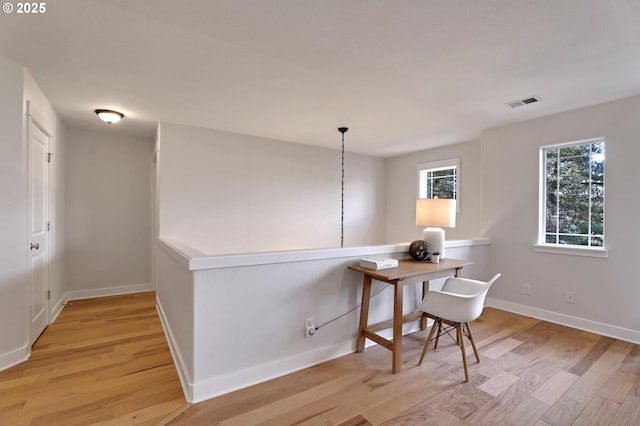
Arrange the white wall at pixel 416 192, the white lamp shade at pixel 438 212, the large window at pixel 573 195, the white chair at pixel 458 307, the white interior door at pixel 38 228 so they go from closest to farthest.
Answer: the white chair at pixel 458 307 < the white interior door at pixel 38 228 < the white lamp shade at pixel 438 212 < the large window at pixel 573 195 < the white wall at pixel 416 192

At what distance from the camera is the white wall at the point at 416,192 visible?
470 cm

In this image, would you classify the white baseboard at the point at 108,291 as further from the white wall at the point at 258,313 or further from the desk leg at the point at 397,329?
the desk leg at the point at 397,329

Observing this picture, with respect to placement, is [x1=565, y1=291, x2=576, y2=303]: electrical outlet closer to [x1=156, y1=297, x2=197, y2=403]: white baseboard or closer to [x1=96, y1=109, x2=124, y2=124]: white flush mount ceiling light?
[x1=156, y1=297, x2=197, y2=403]: white baseboard

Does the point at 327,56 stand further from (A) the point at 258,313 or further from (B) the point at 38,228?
(B) the point at 38,228

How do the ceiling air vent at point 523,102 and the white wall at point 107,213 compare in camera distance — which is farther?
the white wall at point 107,213

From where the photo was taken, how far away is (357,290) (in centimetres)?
265

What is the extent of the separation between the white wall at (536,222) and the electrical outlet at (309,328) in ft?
9.27

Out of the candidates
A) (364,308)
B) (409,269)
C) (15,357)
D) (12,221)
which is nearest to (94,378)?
(15,357)

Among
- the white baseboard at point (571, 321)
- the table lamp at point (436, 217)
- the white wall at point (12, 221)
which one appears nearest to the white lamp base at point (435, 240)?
the table lamp at point (436, 217)

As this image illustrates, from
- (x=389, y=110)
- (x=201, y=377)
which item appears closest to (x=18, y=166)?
(x=201, y=377)

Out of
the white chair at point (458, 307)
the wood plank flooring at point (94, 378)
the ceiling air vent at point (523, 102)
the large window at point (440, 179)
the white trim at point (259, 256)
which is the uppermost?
the ceiling air vent at point (523, 102)

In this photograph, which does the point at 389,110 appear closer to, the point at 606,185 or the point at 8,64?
the point at 606,185

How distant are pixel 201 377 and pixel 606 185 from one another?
13.5ft

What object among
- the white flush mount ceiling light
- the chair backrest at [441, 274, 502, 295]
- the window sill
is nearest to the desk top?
the chair backrest at [441, 274, 502, 295]
